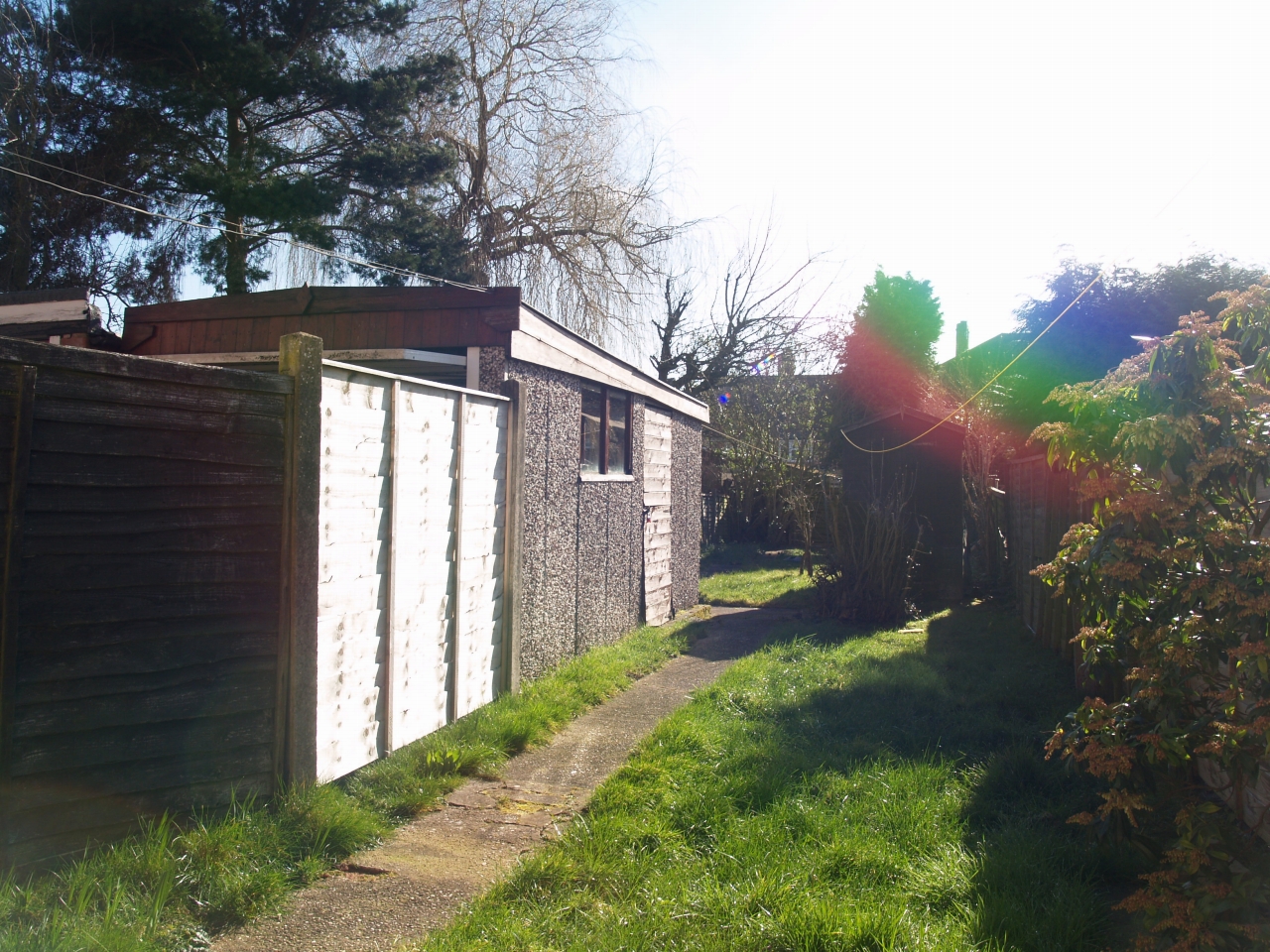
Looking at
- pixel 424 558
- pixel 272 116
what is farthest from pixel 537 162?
pixel 424 558

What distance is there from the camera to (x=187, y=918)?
289 cm

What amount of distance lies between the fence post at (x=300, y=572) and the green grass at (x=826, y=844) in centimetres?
111

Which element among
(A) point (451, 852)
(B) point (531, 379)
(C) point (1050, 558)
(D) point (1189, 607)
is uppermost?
(B) point (531, 379)

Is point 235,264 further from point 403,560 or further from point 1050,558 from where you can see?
point 1050,558

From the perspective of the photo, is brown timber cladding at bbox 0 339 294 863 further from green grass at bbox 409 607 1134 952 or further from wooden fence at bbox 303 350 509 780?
green grass at bbox 409 607 1134 952

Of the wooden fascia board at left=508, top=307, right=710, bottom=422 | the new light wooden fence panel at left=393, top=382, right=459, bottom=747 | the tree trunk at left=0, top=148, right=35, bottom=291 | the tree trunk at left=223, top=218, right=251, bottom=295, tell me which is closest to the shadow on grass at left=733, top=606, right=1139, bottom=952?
the new light wooden fence panel at left=393, top=382, right=459, bottom=747

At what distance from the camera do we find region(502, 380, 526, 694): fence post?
5.96 metres

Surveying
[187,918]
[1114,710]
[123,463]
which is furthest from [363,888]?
[1114,710]

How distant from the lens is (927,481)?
453 inches

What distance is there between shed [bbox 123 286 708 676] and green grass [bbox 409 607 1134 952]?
5.65 ft

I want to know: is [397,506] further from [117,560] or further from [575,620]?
[575,620]

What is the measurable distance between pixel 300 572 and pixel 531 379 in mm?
3030

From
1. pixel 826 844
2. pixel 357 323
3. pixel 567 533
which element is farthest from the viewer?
pixel 567 533

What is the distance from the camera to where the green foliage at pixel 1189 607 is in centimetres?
261
